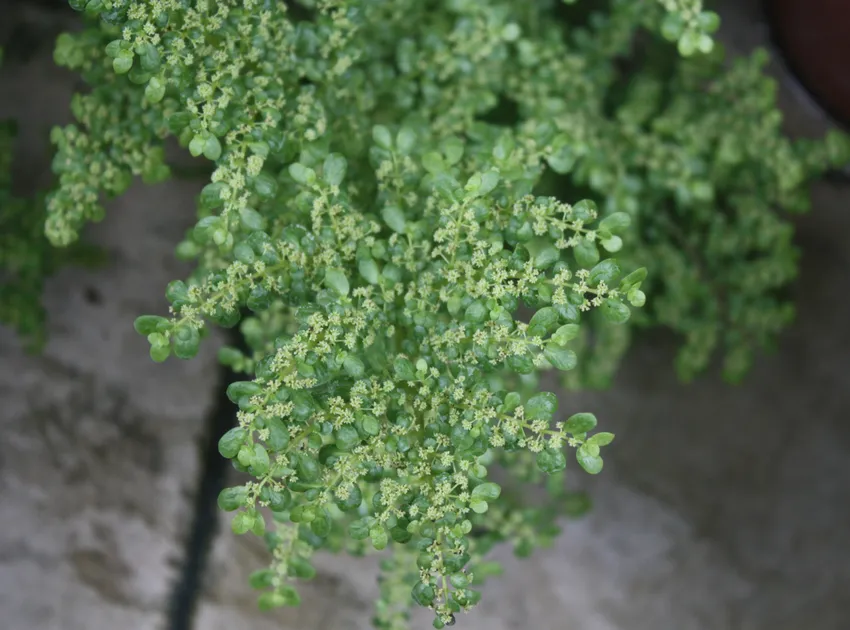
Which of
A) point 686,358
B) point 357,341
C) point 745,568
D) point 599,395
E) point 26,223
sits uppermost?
point 357,341

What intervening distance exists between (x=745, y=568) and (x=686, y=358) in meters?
0.77

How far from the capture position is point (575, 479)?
7.20 feet

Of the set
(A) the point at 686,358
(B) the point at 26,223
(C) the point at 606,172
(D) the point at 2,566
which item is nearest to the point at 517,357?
(C) the point at 606,172

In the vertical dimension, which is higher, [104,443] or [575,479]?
[104,443]

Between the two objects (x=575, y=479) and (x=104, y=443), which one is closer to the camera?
(x=104, y=443)

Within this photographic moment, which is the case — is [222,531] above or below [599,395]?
below

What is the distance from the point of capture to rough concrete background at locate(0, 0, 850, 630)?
2.06m

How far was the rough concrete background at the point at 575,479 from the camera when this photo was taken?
206 cm

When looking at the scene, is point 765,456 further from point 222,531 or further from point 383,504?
point 383,504

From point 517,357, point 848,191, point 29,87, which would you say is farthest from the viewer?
point 848,191

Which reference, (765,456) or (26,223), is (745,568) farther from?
(26,223)

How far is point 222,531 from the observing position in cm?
Result: 211

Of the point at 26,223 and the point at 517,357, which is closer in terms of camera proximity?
the point at 517,357

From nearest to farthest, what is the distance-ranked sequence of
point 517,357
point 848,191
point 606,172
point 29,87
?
point 517,357
point 606,172
point 29,87
point 848,191
